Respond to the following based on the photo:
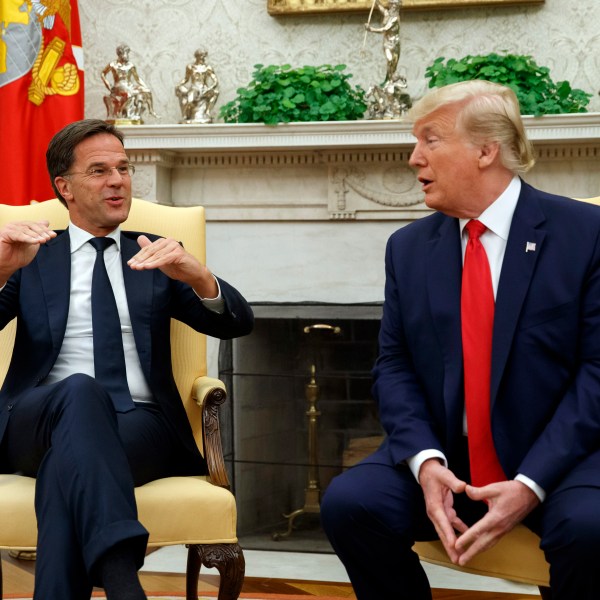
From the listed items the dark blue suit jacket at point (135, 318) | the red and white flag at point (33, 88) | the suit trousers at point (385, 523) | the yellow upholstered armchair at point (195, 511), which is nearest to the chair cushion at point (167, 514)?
the yellow upholstered armchair at point (195, 511)

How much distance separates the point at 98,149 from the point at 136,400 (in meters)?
0.65

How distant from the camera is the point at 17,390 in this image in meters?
2.31

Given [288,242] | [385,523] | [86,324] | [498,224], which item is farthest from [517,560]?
[288,242]

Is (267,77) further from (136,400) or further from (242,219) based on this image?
(136,400)

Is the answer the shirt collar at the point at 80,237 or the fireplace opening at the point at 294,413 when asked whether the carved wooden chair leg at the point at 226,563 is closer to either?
the shirt collar at the point at 80,237

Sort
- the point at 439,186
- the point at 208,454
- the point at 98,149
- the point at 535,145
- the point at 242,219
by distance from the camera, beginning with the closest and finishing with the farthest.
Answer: the point at 439,186 → the point at 208,454 → the point at 98,149 → the point at 535,145 → the point at 242,219

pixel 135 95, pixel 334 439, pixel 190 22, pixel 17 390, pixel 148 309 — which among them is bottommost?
pixel 334 439

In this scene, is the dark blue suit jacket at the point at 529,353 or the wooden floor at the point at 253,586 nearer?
the dark blue suit jacket at the point at 529,353

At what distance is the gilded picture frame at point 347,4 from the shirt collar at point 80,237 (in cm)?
160

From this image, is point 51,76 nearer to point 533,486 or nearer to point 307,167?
point 307,167

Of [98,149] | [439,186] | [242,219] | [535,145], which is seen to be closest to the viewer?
[439,186]

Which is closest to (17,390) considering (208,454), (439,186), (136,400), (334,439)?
(136,400)

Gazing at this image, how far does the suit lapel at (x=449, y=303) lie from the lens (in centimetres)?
190

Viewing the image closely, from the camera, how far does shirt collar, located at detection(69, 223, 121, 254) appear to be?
250cm
